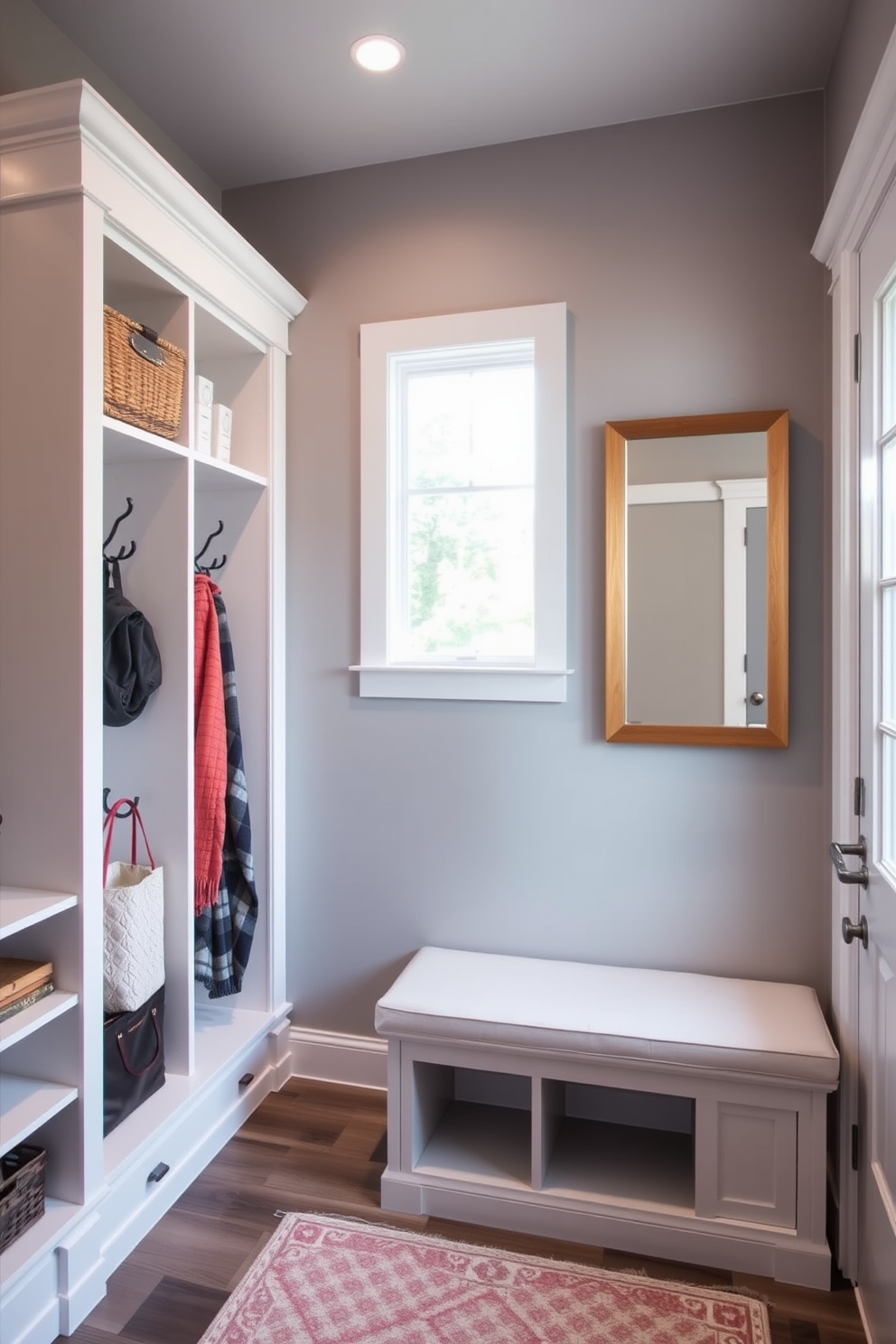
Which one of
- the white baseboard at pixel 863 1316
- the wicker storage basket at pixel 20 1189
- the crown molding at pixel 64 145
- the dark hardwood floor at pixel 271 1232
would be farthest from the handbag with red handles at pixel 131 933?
the white baseboard at pixel 863 1316

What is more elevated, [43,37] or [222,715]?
[43,37]

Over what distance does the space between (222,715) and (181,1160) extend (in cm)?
109

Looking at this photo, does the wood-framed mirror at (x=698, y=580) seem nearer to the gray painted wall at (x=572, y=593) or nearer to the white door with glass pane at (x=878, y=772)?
the gray painted wall at (x=572, y=593)

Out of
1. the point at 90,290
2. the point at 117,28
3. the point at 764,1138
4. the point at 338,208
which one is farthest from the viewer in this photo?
the point at 338,208

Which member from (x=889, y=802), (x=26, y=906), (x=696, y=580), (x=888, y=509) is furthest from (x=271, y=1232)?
(x=888, y=509)

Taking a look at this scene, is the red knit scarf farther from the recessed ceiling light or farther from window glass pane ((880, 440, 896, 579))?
window glass pane ((880, 440, 896, 579))

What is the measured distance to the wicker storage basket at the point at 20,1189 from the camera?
4.97 feet

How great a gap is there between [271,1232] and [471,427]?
6.92 ft

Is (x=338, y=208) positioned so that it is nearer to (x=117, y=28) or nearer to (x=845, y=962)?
(x=117, y=28)

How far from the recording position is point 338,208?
249 centimetres

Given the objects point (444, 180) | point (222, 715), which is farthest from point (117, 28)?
point (222, 715)

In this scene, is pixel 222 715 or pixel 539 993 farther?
pixel 222 715

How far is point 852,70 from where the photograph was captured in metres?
1.82

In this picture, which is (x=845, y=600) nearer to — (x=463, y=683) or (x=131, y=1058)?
(x=463, y=683)
